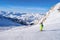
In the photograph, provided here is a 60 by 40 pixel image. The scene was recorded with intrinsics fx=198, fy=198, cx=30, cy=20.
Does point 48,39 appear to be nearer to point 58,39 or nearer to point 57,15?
point 58,39

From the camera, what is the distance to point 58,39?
2141 centimetres

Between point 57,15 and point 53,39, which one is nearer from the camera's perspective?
point 53,39

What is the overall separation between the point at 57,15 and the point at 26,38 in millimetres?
29947

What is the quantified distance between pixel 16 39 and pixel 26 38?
4.03 feet

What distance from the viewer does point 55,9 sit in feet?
184

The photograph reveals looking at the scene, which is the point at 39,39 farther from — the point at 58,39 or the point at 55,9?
the point at 55,9

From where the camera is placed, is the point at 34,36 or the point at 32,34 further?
the point at 32,34


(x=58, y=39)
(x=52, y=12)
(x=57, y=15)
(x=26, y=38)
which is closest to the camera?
(x=58, y=39)

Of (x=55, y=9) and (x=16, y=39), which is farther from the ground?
(x=55, y=9)

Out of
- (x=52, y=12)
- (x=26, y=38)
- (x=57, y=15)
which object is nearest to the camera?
(x=26, y=38)

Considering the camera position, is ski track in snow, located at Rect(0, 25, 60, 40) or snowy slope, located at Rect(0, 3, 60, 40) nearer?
ski track in snow, located at Rect(0, 25, 60, 40)

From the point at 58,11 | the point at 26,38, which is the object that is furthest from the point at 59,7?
the point at 26,38

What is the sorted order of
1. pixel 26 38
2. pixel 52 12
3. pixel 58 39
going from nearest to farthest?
pixel 58 39
pixel 26 38
pixel 52 12

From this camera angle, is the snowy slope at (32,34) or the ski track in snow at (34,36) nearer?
the ski track in snow at (34,36)
